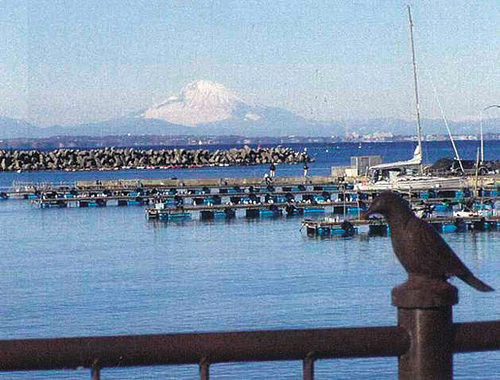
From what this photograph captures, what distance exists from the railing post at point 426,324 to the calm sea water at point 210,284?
2268 cm

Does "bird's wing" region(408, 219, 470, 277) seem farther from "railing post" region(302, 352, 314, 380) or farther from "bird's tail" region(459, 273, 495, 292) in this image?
"railing post" region(302, 352, 314, 380)

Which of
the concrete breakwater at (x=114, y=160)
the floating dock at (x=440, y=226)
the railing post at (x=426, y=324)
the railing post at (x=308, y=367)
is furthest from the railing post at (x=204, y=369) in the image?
the concrete breakwater at (x=114, y=160)

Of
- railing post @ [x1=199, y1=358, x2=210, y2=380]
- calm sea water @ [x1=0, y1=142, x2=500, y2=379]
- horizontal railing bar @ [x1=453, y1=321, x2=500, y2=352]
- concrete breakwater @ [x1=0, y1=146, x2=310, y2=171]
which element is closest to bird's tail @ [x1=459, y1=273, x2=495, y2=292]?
horizontal railing bar @ [x1=453, y1=321, x2=500, y2=352]

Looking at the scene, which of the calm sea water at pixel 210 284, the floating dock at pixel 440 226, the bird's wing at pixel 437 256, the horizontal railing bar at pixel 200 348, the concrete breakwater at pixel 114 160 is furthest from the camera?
the concrete breakwater at pixel 114 160

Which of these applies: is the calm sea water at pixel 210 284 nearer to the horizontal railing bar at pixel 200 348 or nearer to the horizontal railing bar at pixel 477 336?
the horizontal railing bar at pixel 477 336

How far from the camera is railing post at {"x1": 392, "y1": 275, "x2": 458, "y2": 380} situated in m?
3.41

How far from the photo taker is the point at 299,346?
341cm

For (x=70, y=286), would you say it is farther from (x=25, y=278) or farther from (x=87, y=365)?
(x=87, y=365)

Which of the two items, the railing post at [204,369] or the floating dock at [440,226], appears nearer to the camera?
the railing post at [204,369]

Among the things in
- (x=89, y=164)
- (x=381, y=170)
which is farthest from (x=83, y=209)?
(x=89, y=164)

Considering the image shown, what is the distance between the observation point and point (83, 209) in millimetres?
95938

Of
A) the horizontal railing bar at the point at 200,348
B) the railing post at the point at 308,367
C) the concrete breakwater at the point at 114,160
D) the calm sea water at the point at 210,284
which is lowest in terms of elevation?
the calm sea water at the point at 210,284

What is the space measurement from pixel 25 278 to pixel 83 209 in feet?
151

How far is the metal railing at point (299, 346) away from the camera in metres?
3.33
